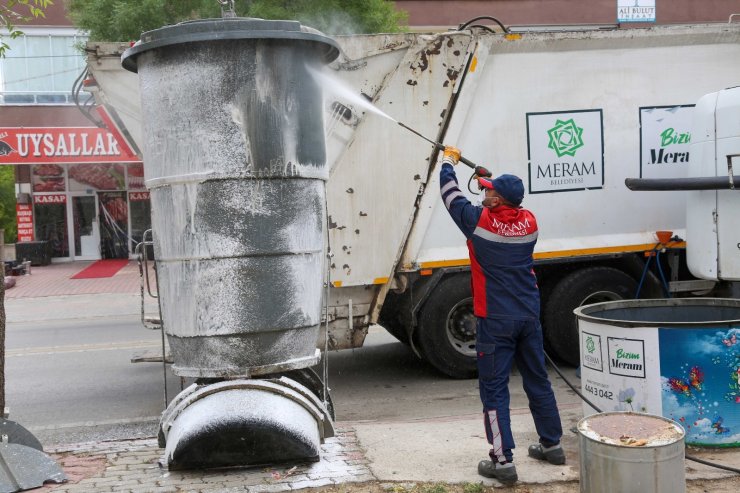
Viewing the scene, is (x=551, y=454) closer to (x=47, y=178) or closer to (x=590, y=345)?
(x=590, y=345)

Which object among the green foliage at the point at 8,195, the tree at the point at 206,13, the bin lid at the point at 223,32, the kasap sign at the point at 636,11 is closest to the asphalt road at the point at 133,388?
the bin lid at the point at 223,32

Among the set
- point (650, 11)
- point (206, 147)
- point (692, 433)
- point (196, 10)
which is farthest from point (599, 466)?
point (650, 11)

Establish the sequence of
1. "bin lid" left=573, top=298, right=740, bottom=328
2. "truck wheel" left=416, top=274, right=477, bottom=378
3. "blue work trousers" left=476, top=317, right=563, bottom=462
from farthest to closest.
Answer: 1. "truck wheel" left=416, top=274, right=477, bottom=378
2. "bin lid" left=573, top=298, right=740, bottom=328
3. "blue work trousers" left=476, top=317, right=563, bottom=462

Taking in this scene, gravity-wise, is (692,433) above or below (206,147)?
below

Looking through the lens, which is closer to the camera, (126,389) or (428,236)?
(428,236)

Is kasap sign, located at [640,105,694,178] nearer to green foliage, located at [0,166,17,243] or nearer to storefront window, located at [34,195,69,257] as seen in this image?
storefront window, located at [34,195,69,257]

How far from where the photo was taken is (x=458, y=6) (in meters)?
25.5

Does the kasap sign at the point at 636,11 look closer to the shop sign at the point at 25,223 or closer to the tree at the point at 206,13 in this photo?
the tree at the point at 206,13

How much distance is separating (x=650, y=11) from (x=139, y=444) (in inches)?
824

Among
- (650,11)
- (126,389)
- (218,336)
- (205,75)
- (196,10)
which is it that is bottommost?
(126,389)

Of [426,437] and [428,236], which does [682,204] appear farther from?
[426,437]

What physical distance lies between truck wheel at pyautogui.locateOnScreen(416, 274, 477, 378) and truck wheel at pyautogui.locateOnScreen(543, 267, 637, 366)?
0.76m

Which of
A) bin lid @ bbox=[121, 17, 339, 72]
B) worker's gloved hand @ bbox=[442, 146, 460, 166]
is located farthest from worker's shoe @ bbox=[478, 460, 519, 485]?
bin lid @ bbox=[121, 17, 339, 72]

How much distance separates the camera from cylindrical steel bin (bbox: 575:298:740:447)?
472cm
